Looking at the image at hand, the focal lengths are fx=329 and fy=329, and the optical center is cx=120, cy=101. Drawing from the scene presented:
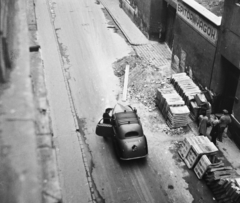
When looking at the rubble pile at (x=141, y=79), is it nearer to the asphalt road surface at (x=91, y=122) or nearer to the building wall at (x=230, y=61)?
the asphalt road surface at (x=91, y=122)

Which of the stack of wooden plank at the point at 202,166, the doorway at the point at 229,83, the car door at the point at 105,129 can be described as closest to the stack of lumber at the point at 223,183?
the stack of wooden plank at the point at 202,166

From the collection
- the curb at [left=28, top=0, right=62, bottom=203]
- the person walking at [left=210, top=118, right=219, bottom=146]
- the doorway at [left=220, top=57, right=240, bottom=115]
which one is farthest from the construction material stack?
the curb at [left=28, top=0, right=62, bottom=203]

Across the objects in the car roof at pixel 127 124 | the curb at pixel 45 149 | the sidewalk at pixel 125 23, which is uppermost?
the curb at pixel 45 149

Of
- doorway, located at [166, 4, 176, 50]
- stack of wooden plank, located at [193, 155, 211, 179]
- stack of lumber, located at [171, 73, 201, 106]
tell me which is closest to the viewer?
stack of wooden plank, located at [193, 155, 211, 179]

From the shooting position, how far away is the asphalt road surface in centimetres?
1220

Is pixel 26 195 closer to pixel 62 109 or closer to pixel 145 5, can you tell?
pixel 62 109

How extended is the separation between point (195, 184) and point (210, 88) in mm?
5604

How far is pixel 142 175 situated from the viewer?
42.5ft

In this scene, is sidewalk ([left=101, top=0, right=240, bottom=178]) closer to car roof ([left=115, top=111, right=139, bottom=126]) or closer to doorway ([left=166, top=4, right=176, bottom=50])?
doorway ([left=166, top=4, right=176, bottom=50])

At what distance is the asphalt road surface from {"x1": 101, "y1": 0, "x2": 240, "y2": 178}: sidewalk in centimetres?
96

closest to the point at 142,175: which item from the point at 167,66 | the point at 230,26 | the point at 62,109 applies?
the point at 62,109

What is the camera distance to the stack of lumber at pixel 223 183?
36.9ft

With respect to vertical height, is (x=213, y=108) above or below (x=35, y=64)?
below

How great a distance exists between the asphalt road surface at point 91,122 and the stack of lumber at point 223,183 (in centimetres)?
76
